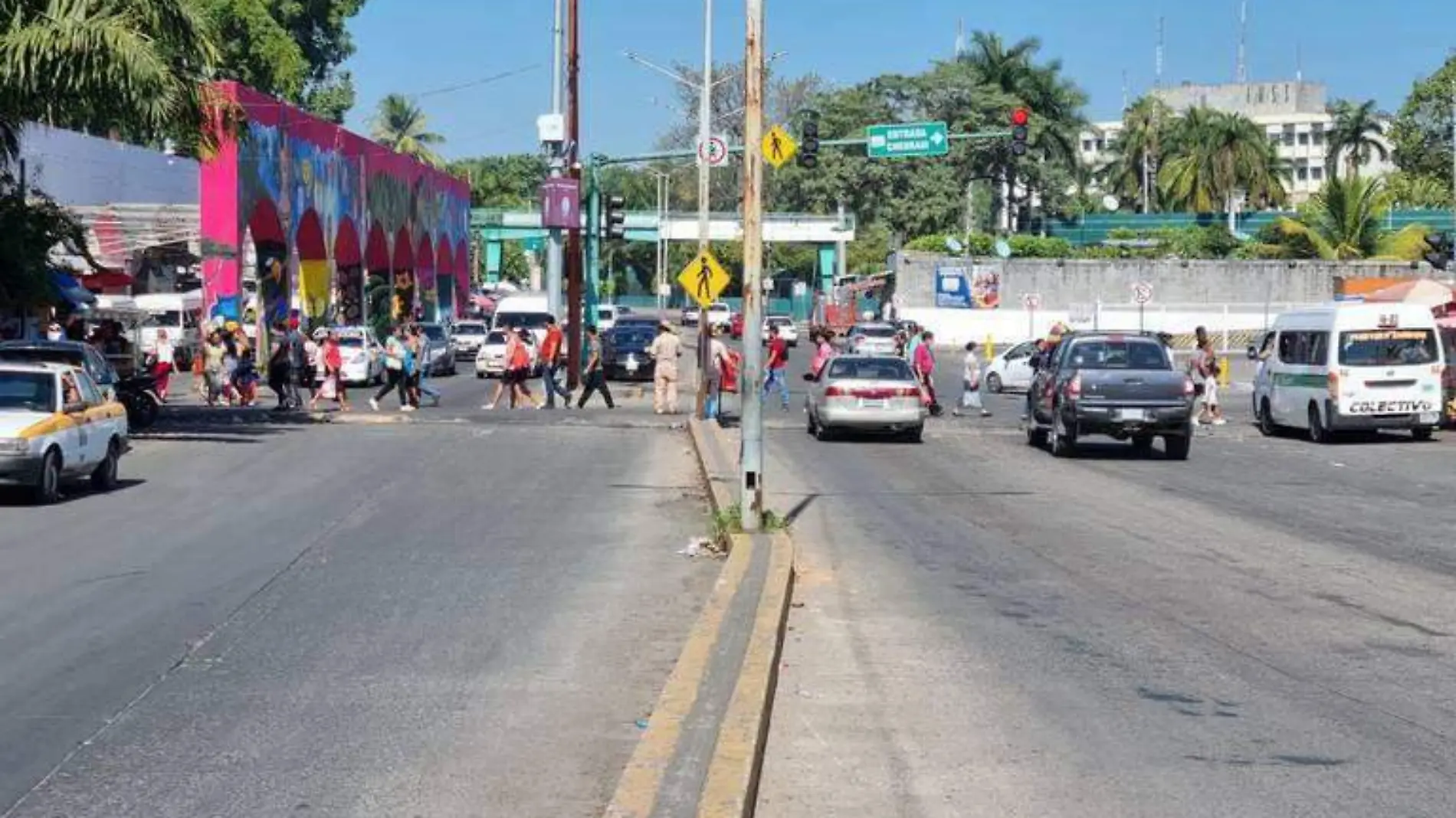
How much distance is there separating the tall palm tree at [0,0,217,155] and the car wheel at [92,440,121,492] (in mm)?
5793

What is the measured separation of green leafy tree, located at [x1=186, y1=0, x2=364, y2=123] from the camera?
74375 millimetres

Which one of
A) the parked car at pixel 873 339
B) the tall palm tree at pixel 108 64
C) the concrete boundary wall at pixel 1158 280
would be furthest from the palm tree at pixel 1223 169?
the tall palm tree at pixel 108 64

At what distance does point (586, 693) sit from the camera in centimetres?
1023

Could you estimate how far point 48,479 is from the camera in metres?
20.0

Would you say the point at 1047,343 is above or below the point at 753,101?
below

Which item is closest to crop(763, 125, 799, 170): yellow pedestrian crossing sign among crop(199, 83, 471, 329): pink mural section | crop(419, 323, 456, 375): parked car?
crop(199, 83, 471, 329): pink mural section

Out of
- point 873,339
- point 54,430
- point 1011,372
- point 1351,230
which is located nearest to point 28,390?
point 54,430

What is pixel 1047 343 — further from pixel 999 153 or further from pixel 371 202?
pixel 999 153

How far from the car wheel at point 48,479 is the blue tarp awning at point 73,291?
66.8 feet

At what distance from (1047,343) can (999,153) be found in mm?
64090

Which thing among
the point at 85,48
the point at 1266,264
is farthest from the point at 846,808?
the point at 1266,264

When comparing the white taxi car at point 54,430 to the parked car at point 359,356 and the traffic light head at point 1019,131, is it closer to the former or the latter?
the traffic light head at point 1019,131

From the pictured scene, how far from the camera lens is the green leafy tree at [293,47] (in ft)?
244

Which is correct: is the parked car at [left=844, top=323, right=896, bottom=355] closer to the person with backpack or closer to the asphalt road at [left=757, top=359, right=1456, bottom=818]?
the person with backpack
